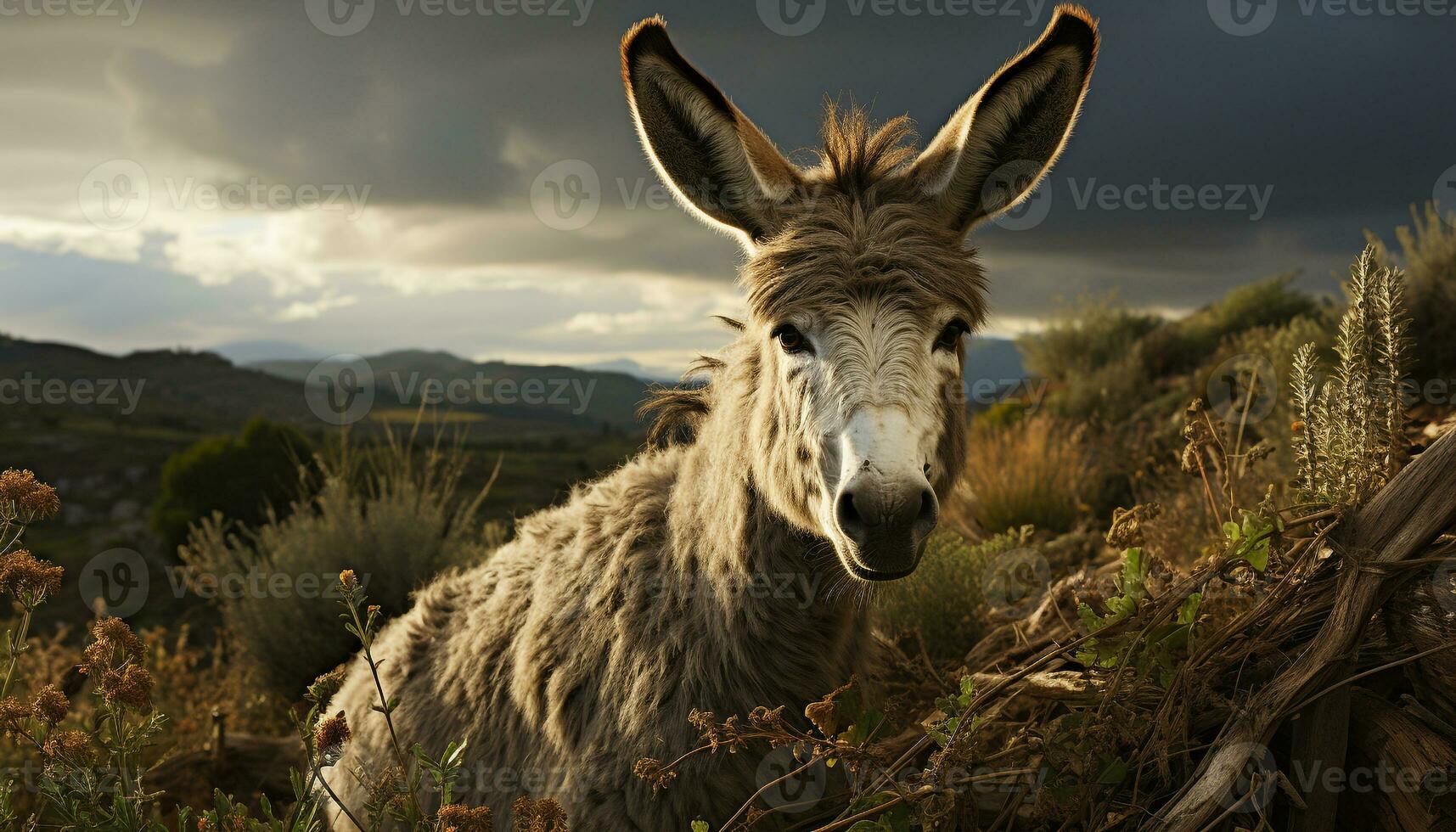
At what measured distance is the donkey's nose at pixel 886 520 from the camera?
221cm

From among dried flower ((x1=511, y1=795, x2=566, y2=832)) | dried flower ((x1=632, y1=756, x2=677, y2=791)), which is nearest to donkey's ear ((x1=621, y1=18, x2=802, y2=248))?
dried flower ((x1=632, y1=756, x2=677, y2=791))

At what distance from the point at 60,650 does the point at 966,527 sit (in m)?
8.44

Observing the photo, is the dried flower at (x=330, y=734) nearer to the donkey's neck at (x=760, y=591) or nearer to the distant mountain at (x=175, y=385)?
the donkey's neck at (x=760, y=591)

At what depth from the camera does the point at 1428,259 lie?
9625mm

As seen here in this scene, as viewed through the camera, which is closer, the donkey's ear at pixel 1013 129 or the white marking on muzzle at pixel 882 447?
the white marking on muzzle at pixel 882 447

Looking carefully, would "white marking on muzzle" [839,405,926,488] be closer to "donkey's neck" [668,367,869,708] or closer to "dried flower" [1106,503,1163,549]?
"donkey's neck" [668,367,869,708]

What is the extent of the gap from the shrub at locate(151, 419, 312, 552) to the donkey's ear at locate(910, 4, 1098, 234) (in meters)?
11.3

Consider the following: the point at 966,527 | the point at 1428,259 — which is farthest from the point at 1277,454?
the point at 1428,259

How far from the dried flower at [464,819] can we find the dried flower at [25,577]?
1221 mm

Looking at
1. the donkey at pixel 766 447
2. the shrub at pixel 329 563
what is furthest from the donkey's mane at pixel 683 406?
the shrub at pixel 329 563
